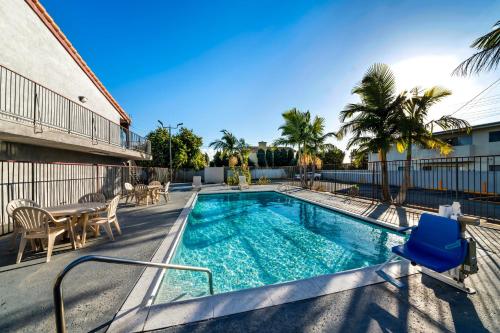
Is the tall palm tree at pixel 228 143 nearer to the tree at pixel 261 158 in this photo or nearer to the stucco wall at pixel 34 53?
the tree at pixel 261 158

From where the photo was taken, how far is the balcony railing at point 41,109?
6.53m

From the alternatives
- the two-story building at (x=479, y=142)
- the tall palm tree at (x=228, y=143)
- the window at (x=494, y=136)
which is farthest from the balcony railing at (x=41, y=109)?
the window at (x=494, y=136)

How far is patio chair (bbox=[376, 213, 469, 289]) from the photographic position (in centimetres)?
282

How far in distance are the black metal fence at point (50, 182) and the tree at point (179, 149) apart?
12.2 meters

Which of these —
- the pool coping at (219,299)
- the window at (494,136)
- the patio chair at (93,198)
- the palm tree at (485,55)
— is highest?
the palm tree at (485,55)

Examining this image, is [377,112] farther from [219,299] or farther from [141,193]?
[141,193]

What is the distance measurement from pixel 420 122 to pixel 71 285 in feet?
38.9

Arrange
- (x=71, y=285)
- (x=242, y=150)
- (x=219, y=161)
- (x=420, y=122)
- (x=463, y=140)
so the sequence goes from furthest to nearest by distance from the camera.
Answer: (x=219, y=161) < (x=242, y=150) < (x=463, y=140) < (x=420, y=122) < (x=71, y=285)

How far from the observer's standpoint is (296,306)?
8.34ft

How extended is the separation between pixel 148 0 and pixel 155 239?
960cm

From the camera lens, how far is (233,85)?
1371 cm

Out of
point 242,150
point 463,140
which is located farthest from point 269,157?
point 463,140

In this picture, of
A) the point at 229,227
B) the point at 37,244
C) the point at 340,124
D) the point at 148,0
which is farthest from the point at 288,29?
the point at 37,244

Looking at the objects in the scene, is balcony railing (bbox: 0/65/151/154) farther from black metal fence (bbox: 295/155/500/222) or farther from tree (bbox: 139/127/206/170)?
tree (bbox: 139/127/206/170)
